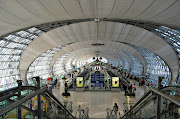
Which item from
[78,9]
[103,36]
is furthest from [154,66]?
[78,9]

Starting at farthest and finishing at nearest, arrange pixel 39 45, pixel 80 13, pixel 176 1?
1. pixel 39 45
2. pixel 80 13
3. pixel 176 1

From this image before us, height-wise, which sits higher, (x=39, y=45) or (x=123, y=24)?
(x=123, y=24)

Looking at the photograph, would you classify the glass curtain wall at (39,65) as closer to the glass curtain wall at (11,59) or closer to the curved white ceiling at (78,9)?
the glass curtain wall at (11,59)

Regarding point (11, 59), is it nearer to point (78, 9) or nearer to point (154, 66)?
point (78, 9)

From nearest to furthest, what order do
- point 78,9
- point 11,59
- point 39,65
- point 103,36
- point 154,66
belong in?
point 78,9 < point 103,36 < point 11,59 < point 154,66 < point 39,65

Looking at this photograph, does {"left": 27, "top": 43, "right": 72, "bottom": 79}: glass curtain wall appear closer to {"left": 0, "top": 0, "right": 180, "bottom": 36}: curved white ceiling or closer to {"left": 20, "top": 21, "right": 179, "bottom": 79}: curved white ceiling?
{"left": 20, "top": 21, "right": 179, "bottom": 79}: curved white ceiling

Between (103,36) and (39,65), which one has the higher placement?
(103,36)

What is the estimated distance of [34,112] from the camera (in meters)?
3.02

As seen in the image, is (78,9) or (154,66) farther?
(154,66)

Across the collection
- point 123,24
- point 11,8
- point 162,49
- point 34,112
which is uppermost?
A: point 123,24

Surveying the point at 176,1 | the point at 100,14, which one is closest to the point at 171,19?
the point at 176,1

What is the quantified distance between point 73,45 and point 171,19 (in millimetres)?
34867

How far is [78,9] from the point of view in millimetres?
13570

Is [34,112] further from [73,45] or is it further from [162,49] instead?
[73,45]
